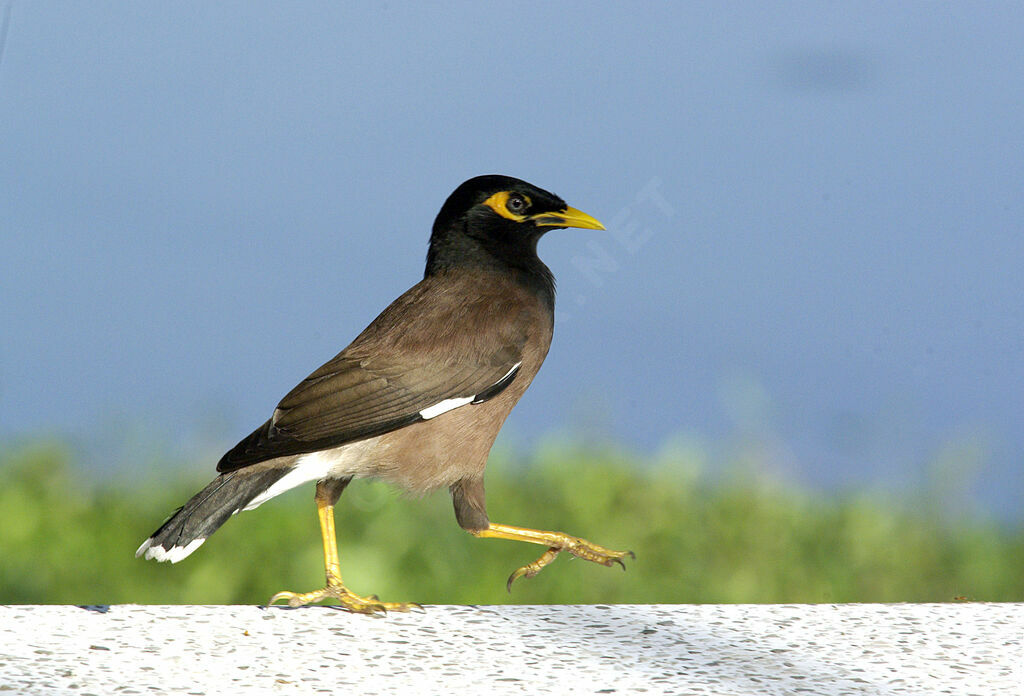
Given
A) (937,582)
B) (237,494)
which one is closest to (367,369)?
(237,494)

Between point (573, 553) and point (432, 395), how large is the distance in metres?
0.87

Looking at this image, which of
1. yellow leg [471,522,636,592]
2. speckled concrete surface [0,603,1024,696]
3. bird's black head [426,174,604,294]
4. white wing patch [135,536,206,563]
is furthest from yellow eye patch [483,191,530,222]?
white wing patch [135,536,206,563]

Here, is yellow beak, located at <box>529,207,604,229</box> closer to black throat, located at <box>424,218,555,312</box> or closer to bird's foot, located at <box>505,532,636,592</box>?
black throat, located at <box>424,218,555,312</box>

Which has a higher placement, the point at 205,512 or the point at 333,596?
the point at 205,512

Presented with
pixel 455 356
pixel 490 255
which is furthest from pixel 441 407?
pixel 490 255

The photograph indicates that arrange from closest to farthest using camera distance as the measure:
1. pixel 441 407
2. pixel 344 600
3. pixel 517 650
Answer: pixel 517 650 < pixel 344 600 < pixel 441 407

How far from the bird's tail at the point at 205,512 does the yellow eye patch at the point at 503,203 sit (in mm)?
1284

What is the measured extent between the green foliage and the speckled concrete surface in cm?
115

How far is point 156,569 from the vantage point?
202 inches

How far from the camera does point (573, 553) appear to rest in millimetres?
4391

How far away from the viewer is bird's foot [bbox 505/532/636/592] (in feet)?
14.3

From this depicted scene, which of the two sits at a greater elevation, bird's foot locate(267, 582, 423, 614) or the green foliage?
the green foliage

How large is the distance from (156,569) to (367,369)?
1766 mm

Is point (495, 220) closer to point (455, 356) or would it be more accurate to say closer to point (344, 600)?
point (455, 356)
